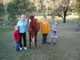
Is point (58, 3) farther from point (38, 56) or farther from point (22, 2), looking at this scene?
point (38, 56)

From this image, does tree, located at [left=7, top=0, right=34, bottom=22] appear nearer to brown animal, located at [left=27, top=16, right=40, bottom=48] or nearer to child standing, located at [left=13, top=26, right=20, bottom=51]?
brown animal, located at [left=27, top=16, right=40, bottom=48]

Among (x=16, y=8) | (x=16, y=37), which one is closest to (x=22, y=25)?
(x=16, y=37)

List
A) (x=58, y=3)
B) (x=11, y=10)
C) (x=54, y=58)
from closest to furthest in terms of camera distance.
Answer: (x=54, y=58) < (x=11, y=10) < (x=58, y=3)

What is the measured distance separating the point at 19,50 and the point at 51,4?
18.3 m

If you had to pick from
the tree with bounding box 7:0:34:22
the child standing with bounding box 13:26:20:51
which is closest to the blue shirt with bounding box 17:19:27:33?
the child standing with bounding box 13:26:20:51

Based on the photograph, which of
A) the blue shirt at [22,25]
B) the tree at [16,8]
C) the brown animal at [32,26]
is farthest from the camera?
the tree at [16,8]

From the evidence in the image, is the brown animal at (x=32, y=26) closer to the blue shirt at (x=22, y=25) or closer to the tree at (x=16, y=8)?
the blue shirt at (x=22, y=25)

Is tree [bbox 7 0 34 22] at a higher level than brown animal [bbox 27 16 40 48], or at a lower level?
higher

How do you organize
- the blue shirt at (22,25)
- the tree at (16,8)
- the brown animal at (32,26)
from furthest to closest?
the tree at (16,8)
the blue shirt at (22,25)
the brown animal at (32,26)

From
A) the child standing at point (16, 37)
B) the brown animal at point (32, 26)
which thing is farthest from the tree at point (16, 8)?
the child standing at point (16, 37)

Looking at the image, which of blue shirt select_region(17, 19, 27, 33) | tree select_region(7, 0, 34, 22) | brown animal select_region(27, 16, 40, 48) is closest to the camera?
brown animal select_region(27, 16, 40, 48)

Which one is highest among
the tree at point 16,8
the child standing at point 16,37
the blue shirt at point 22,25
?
the tree at point 16,8

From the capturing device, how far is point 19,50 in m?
6.80

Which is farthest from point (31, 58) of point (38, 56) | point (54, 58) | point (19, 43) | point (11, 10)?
point (11, 10)
